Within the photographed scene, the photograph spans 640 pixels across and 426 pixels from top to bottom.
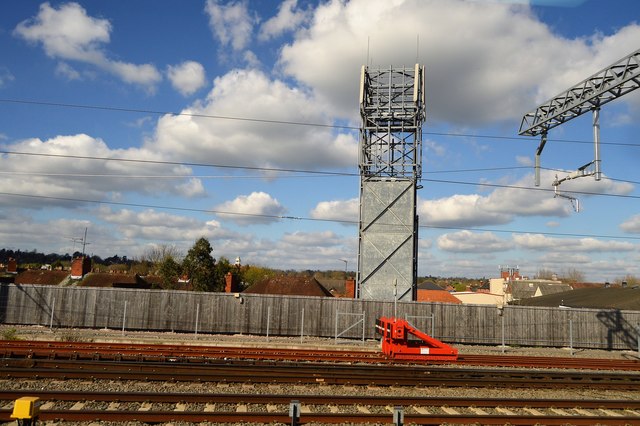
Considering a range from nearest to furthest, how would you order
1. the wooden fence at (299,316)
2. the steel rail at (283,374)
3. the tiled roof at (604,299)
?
the steel rail at (283,374) < the wooden fence at (299,316) < the tiled roof at (604,299)

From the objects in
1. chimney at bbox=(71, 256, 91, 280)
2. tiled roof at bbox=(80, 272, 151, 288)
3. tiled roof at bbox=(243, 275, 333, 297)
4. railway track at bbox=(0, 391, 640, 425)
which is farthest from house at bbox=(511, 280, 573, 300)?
railway track at bbox=(0, 391, 640, 425)

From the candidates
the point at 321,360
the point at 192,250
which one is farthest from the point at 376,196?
the point at 192,250

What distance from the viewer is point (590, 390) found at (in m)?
14.9

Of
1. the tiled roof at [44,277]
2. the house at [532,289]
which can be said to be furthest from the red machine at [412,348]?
the house at [532,289]

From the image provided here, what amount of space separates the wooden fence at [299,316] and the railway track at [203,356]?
694 centimetres

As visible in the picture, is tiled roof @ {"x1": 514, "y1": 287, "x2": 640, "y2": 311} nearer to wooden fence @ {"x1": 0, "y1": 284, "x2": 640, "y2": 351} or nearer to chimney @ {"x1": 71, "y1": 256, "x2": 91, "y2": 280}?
wooden fence @ {"x1": 0, "y1": 284, "x2": 640, "y2": 351}

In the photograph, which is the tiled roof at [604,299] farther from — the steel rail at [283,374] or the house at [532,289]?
the house at [532,289]

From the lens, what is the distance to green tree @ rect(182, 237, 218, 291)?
53969mm

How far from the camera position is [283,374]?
554 inches

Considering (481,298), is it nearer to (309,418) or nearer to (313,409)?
(313,409)

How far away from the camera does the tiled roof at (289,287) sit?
43.6m

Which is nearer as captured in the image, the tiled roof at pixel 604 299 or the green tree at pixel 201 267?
the tiled roof at pixel 604 299

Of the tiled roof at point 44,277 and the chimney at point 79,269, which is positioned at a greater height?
the chimney at point 79,269

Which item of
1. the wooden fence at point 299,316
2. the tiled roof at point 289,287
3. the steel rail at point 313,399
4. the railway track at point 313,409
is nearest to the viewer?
the railway track at point 313,409
